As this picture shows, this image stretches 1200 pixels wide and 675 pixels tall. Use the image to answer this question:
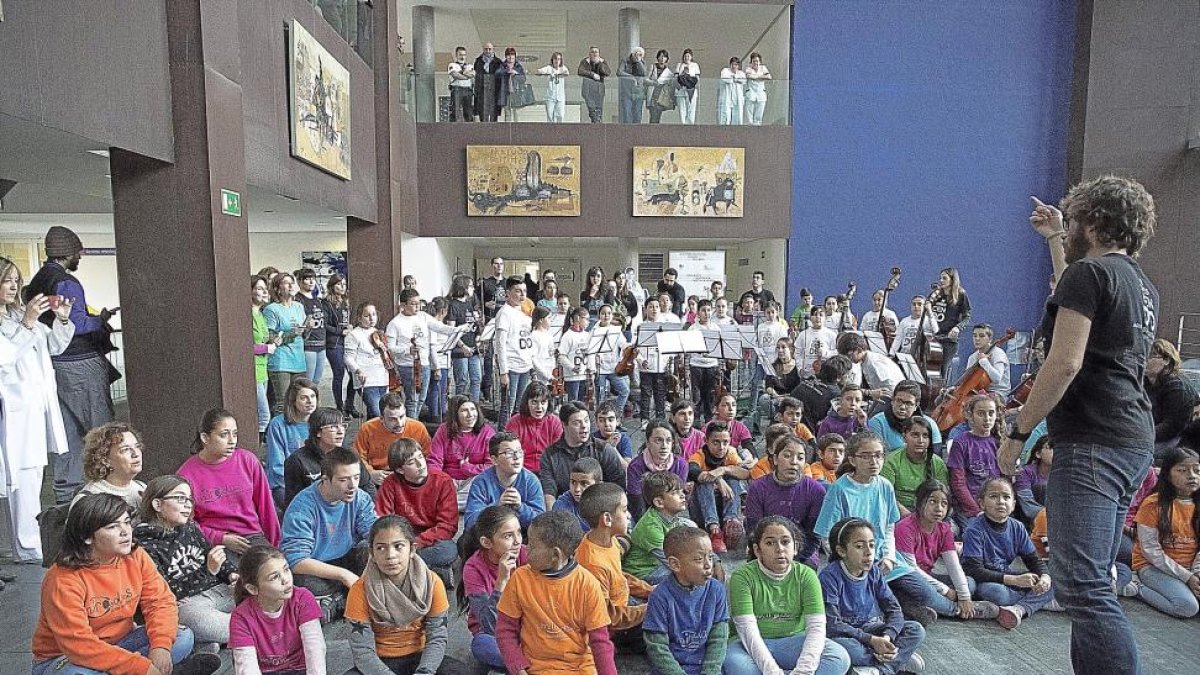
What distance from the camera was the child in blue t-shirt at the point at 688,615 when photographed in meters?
3.12

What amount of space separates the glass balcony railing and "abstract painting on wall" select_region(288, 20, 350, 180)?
352cm

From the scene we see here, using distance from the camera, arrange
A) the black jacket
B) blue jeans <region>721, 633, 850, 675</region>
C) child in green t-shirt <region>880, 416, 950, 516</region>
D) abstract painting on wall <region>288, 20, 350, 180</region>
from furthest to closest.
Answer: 1. abstract painting on wall <region>288, 20, 350, 180</region>
2. child in green t-shirt <region>880, 416, 950, 516</region>
3. the black jacket
4. blue jeans <region>721, 633, 850, 675</region>

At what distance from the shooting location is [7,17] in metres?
3.76

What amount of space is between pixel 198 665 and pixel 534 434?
9.19ft

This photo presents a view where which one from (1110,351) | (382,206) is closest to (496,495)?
(1110,351)

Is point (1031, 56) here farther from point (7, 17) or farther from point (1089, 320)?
point (7, 17)

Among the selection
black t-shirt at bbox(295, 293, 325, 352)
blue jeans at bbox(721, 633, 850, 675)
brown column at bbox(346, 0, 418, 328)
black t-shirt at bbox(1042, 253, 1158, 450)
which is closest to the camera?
black t-shirt at bbox(1042, 253, 1158, 450)

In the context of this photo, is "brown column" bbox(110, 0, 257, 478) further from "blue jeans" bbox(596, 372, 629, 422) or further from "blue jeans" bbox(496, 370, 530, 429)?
"blue jeans" bbox(596, 372, 629, 422)

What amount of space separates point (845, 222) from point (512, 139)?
252 inches

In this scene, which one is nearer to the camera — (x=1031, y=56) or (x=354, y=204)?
(x=354, y=204)

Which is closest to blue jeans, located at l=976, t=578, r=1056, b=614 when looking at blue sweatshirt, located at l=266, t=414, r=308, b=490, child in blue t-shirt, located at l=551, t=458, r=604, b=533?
child in blue t-shirt, located at l=551, t=458, r=604, b=533

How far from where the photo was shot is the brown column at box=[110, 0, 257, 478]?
5273 mm

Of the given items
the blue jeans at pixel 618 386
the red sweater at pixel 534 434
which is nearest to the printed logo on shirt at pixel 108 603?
the red sweater at pixel 534 434

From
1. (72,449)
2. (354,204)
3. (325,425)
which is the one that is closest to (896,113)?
(354,204)
